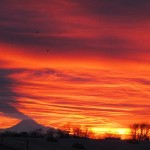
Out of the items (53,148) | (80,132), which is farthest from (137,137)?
(53,148)

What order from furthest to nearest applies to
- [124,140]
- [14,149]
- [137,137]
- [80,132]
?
[137,137] < [80,132] < [124,140] < [14,149]

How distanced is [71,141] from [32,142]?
771 cm

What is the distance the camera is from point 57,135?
73.9m

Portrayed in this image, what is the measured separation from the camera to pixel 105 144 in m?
71.6

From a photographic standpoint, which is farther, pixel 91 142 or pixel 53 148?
pixel 91 142

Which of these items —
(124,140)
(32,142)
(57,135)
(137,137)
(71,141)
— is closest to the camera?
(32,142)

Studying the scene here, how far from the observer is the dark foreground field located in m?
58.6

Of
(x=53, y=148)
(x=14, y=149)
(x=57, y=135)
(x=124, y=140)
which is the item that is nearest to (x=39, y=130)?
(x=57, y=135)

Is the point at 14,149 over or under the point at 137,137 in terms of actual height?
under

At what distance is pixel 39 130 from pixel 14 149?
78.1 ft

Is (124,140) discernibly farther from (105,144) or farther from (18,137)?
(18,137)

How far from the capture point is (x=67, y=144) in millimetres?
66500

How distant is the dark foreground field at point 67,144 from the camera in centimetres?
5857

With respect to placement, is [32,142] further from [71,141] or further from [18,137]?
[71,141]
